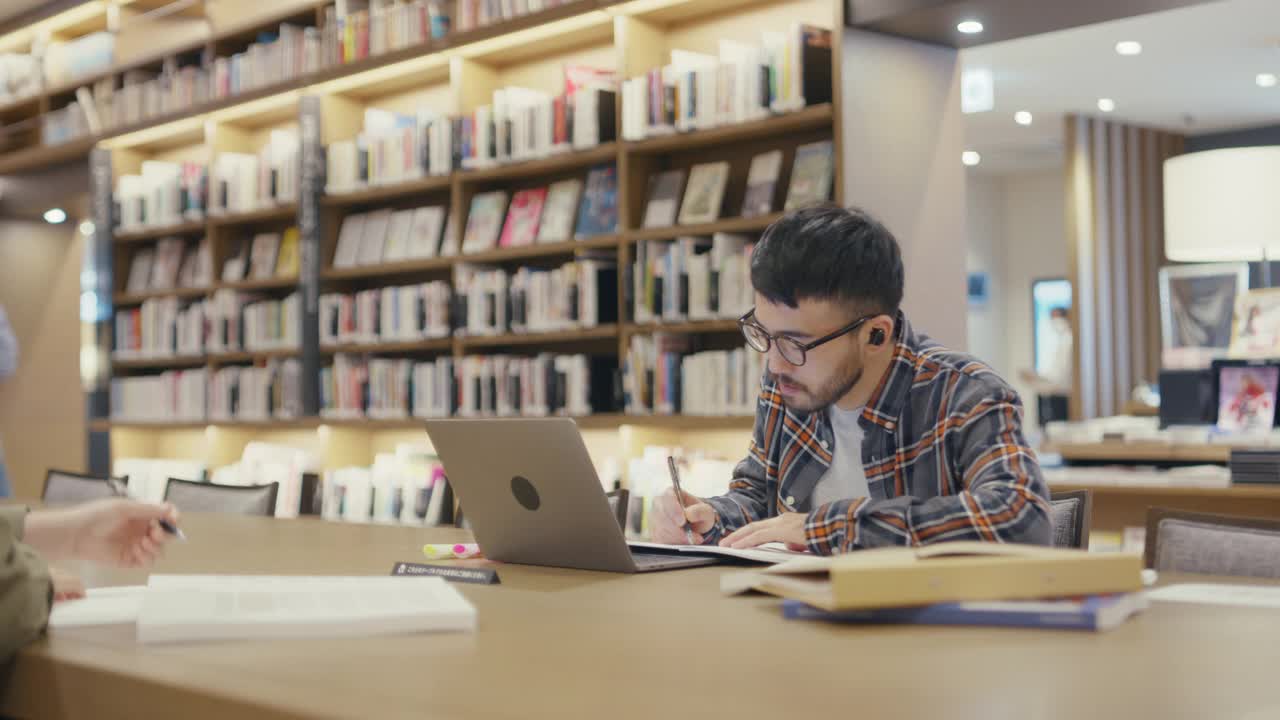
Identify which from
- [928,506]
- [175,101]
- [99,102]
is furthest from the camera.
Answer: [99,102]

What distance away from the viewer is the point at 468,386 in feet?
18.0

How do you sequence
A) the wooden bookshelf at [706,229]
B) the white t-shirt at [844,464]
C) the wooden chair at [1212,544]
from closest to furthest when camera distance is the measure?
the wooden chair at [1212,544] → the white t-shirt at [844,464] → the wooden bookshelf at [706,229]

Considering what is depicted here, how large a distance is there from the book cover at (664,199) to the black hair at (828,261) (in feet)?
9.01

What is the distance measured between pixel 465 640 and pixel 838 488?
109cm

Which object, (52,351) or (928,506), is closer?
(928,506)

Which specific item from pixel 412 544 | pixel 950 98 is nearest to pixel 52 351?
pixel 950 98

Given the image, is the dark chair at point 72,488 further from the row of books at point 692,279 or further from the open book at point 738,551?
the open book at point 738,551

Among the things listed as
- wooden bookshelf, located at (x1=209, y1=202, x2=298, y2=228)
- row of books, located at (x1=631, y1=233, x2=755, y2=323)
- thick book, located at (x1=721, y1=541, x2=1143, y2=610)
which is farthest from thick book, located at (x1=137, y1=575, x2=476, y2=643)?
wooden bookshelf, located at (x1=209, y1=202, x2=298, y2=228)

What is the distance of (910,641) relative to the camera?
1227 mm

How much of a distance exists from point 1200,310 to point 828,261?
14.2 ft

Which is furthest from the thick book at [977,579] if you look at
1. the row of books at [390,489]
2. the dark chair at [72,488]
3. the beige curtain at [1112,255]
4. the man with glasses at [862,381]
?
the beige curtain at [1112,255]

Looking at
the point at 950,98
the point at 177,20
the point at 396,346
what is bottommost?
the point at 396,346

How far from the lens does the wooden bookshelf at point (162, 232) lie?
6.93 m

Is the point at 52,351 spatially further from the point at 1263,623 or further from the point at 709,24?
the point at 1263,623
